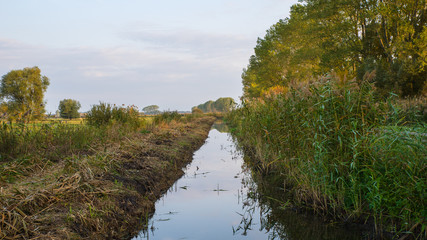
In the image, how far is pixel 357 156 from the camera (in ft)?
14.0

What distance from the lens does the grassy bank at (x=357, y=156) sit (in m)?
3.58

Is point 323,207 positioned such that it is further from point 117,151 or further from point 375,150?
point 117,151

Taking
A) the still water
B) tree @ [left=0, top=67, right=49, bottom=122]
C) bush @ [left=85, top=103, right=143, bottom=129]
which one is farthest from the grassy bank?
tree @ [left=0, top=67, right=49, bottom=122]

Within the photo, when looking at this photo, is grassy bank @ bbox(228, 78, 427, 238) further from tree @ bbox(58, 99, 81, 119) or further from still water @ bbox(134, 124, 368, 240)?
tree @ bbox(58, 99, 81, 119)

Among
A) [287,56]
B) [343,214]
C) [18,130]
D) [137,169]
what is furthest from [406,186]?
[287,56]

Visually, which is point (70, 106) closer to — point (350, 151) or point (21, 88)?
point (21, 88)

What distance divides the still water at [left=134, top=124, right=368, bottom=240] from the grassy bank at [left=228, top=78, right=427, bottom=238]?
0.40 meters

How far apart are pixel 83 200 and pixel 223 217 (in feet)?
7.79

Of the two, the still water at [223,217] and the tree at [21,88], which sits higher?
the tree at [21,88]

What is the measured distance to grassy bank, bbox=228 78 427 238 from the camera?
3.58 meters

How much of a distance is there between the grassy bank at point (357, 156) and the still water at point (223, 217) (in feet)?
1.30

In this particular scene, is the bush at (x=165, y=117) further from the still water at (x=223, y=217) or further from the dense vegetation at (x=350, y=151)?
the still water at (x=223, y=217)

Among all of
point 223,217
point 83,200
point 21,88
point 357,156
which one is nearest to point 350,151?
point 357,156

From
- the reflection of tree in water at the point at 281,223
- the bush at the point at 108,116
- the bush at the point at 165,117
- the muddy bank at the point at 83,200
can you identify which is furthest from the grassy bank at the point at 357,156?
the bush at the point at 165,117
